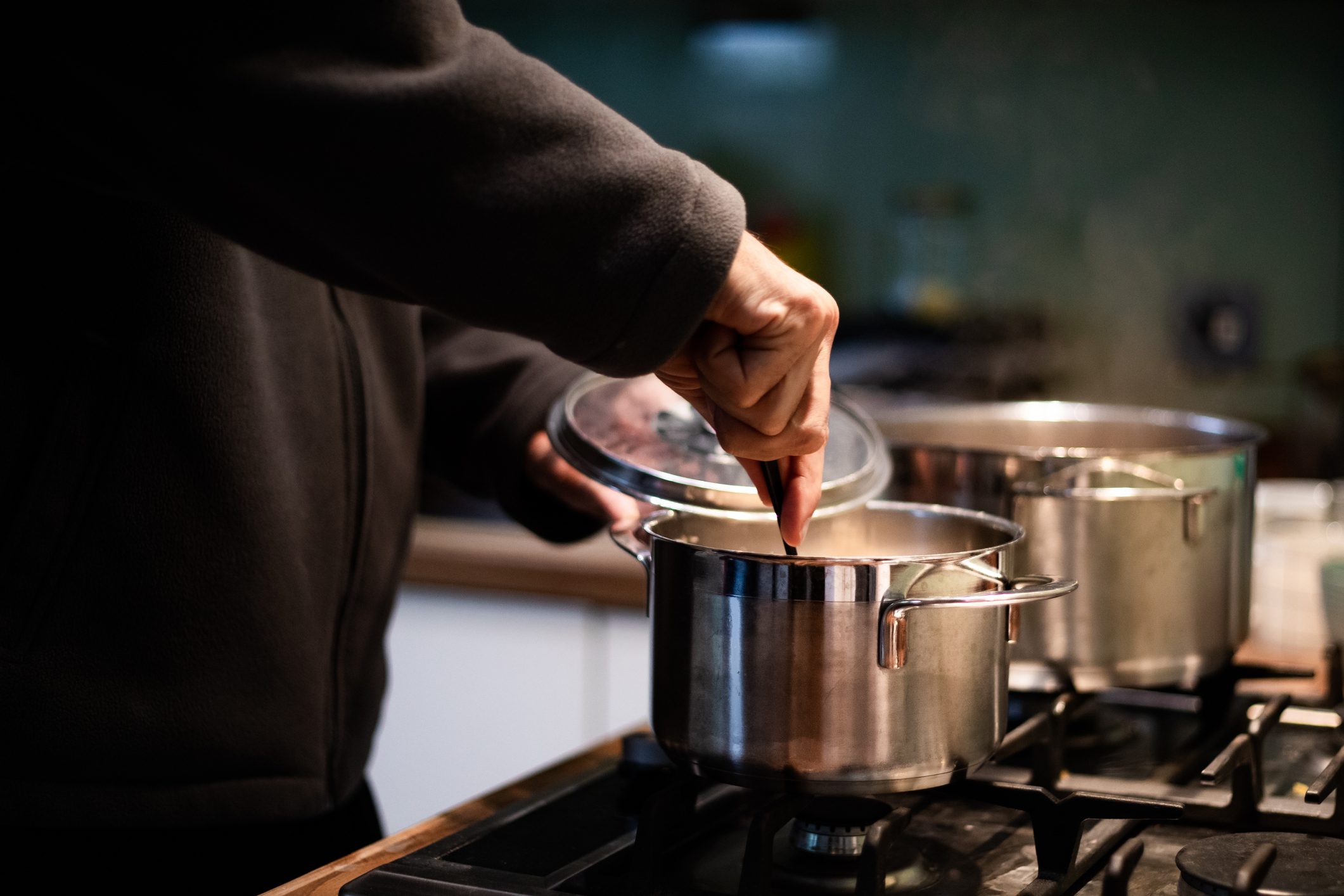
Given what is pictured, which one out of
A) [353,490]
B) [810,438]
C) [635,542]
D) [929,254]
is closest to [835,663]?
[810,438]

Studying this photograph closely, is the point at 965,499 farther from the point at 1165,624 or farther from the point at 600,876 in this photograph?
the point at 600,876

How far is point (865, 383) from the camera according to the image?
2408mm

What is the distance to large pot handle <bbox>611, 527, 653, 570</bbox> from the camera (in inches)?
28.8

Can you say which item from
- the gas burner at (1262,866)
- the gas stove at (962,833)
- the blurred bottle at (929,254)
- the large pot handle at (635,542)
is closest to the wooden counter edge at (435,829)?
the gas stove at (962,833)

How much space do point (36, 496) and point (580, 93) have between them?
40cm

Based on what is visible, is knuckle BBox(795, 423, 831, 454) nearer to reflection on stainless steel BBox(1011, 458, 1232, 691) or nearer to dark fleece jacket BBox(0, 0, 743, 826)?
dark fleece jacket BBox(0, 0, 743, 826)

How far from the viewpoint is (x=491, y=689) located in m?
1.73

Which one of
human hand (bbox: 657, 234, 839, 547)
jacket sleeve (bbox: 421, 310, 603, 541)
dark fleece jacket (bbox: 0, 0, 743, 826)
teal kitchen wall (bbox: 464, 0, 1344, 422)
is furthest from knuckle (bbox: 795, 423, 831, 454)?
teal kitchen wall (bbox: 464, 0, 1344, 422)

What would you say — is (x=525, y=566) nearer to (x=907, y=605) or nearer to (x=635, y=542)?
(x=635, y=542)

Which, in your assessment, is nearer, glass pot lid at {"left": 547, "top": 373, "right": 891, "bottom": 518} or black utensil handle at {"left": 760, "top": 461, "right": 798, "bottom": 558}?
black utensil handle at {"left": 760, "top": 461, "right": 798, "bottom": 558}

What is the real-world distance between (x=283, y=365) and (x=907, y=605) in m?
0.44

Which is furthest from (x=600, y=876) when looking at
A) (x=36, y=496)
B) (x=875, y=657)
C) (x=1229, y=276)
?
(x=1229, y=276)

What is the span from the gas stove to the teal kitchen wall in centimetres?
162

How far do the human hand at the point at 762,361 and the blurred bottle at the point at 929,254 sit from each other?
6.26 feet
